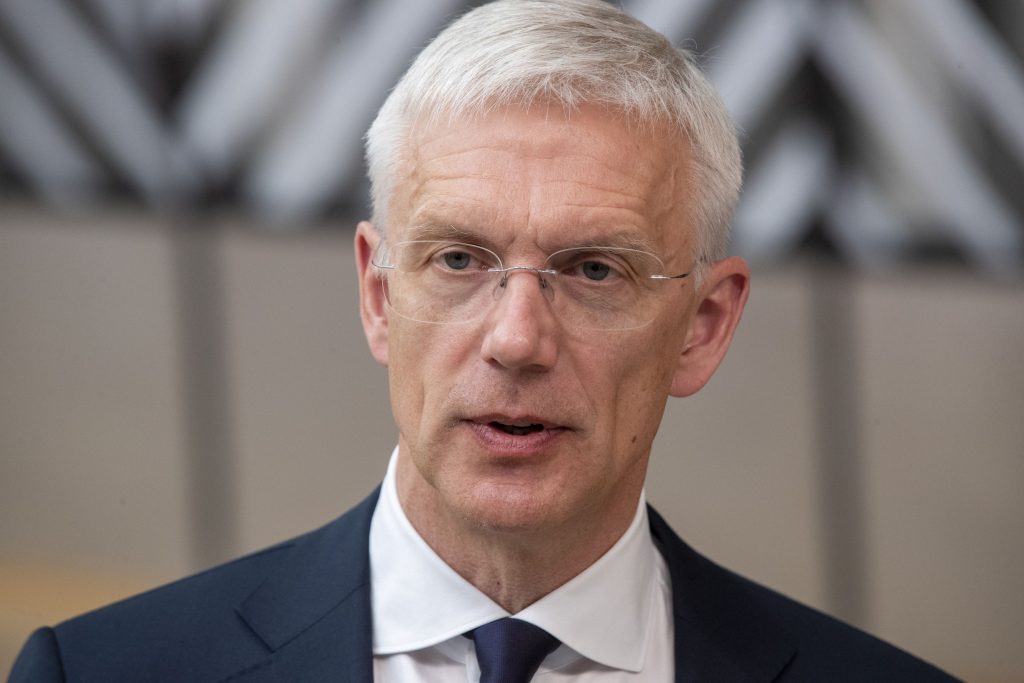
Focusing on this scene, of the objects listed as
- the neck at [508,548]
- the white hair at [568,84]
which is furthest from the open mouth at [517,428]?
the white hair at [568,84]

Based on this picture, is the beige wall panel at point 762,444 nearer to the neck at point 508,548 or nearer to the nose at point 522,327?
the neck at point 508,548

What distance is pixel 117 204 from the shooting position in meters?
4.13

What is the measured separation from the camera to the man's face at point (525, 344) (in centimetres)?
187

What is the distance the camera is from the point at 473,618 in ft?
6.44

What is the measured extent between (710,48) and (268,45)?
4.51 ft

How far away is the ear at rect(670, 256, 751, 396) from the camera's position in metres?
2.17

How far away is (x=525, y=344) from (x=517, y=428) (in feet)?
0.49

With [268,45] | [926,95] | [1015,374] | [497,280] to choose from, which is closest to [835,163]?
[926,95]

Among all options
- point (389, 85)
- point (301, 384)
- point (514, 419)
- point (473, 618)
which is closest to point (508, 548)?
point (473, 618)

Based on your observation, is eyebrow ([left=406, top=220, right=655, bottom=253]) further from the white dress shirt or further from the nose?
the white dress shirt

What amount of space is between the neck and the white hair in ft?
1.49

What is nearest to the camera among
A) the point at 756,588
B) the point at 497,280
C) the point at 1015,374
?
the point at 497,280

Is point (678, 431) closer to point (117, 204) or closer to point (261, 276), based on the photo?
point (261, 276)

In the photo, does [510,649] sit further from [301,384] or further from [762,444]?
[301,384]
